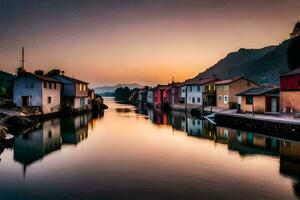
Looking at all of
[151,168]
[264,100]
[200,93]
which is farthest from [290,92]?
[200,93]

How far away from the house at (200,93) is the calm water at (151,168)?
37766 mm

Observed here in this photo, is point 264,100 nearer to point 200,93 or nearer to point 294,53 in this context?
point 294,53

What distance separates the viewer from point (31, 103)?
52.9 meters

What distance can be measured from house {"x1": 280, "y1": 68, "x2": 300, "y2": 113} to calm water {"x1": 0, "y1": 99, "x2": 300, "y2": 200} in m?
8.72

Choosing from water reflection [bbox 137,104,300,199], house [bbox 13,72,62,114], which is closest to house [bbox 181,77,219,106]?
water reflection [bbox 137,104,300,199]

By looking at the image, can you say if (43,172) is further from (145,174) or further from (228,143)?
(228,143)

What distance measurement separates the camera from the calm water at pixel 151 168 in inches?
606

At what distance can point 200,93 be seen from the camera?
74688 millimetres

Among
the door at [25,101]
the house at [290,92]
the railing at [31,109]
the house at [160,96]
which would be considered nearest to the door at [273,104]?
the house at [290,92]

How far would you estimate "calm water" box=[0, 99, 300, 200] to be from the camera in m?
15.4

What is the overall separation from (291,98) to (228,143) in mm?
14707

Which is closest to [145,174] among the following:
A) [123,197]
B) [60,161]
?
[123,197]

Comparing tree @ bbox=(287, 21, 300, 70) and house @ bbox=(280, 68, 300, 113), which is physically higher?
tree @ bbox=(287, 21, 300, 70)

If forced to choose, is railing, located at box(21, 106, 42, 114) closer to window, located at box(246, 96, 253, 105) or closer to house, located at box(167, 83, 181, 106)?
window, located at box(246, 96, 253, 105)
